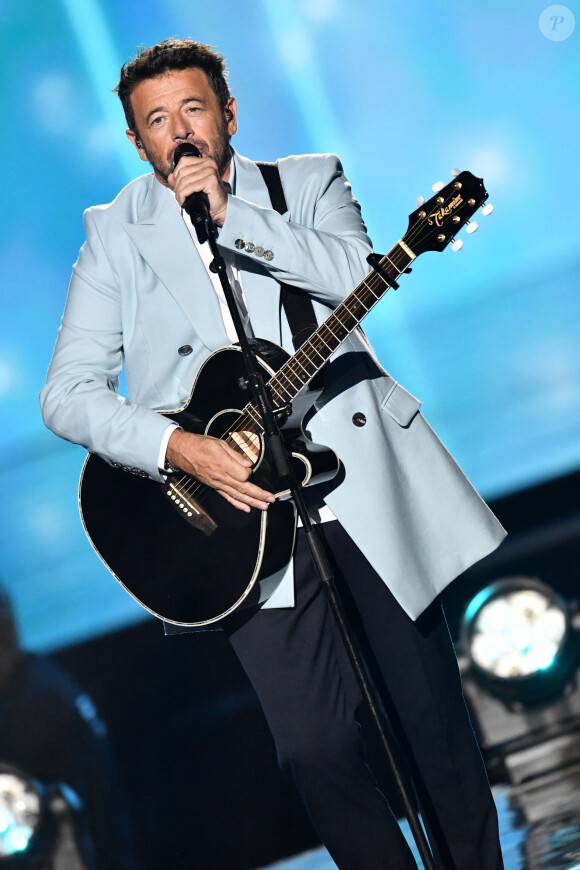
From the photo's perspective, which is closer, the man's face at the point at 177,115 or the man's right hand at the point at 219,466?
the man's right hand at the point at 219,466

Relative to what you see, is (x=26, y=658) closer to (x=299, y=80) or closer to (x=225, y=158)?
(x=225, y=158)

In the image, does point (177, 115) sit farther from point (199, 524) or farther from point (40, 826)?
point (40, 826)

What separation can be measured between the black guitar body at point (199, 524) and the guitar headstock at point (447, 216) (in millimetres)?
367

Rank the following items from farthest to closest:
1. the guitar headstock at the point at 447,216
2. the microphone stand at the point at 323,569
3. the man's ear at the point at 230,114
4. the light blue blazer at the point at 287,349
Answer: the man's ear at the point at 230,114 < the light blue blazer at the point at 287,349 < the guitar headstock at the point at 447,216 < the microphone stand at the point at 323,569

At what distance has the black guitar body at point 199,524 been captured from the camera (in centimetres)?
195

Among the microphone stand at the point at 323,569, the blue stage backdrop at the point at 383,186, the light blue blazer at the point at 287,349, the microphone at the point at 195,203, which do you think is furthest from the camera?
the blue stage backdrop at the point at 383,186

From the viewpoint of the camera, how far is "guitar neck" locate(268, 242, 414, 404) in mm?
1908

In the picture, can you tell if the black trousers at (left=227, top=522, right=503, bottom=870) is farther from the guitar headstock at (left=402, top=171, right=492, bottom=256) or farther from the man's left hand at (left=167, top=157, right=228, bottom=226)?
the man's left hand at (left=167, top=157, right=228, bottom=226)

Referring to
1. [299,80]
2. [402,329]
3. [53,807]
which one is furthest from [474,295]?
[53,807]

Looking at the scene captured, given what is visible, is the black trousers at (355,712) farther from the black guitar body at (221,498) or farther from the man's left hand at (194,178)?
the man's left hand at (194,178)

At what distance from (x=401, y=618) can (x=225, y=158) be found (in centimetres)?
109

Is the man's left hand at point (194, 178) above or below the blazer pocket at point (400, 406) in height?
above

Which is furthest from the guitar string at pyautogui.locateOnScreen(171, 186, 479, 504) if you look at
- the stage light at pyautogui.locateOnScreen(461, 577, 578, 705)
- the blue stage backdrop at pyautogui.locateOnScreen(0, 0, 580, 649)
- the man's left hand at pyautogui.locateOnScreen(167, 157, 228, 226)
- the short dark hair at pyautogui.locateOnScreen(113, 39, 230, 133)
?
the stage light at pyautogui.locateOnScreen(461, 577, 578, 705)

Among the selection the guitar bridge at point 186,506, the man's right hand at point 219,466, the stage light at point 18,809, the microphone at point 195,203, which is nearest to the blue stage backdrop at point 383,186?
the stage light at point 18,809
